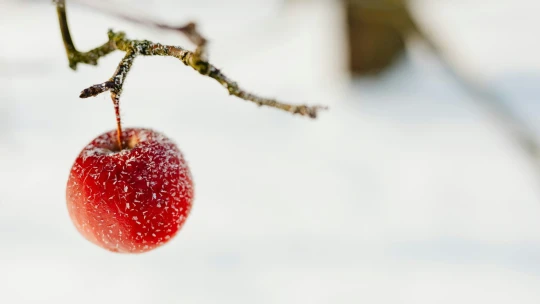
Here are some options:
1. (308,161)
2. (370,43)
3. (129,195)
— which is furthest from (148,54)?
(370,43)

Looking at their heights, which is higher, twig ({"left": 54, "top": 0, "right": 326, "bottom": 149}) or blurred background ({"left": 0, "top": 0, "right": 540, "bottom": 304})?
blurred background ({"left": 0, "top": 0, "right": 540, "bottom": 304})

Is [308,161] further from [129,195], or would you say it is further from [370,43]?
[129,195]

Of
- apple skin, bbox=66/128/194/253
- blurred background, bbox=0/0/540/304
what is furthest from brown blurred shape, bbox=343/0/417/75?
apple skin, bbox=66/128/194/253

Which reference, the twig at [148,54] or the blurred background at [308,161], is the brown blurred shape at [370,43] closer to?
the blurred background at [308,161]

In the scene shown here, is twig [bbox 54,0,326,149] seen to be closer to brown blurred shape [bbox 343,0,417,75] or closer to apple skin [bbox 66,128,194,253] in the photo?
apple skin [bbox 66,128,194,253]

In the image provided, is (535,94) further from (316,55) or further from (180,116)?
(180,116)

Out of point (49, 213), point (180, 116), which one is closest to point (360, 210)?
point (180, 116)

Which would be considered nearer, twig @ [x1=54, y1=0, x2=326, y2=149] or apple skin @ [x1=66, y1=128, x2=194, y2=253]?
twig @ [x1=54, y1=0, x2=326, y2=149]
